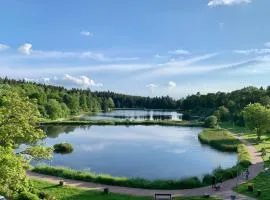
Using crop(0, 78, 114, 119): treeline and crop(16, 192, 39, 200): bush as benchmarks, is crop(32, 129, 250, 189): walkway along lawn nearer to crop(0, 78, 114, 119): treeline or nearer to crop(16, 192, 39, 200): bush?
crop(16, 192, 39, 200): bush

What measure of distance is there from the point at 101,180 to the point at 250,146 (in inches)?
1401

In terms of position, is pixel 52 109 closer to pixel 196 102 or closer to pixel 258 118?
pixel 258 118

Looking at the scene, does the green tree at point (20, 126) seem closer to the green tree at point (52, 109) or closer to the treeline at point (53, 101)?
the treeline at point (53, 101)

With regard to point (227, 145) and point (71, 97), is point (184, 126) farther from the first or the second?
point (71, 97)

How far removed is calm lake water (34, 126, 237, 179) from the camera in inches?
1847

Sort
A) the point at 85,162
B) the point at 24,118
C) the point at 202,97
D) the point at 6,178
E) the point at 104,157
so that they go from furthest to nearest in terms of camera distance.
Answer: the point at 202,97 → the point at 104,157 → the point at 85,162 → the point at 24,118 → the point at 6,178

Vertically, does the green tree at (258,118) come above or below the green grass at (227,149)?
above

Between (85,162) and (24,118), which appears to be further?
(85,162)

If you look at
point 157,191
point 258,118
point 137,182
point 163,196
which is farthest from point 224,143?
point 163,196

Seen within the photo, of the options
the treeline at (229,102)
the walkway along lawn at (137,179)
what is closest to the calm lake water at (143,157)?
the walkway along lawn at (137,179)

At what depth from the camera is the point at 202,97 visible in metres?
190

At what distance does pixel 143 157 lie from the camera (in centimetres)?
5656

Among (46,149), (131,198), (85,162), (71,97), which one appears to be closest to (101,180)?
(131,198)

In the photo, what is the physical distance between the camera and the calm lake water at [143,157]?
154 feet
